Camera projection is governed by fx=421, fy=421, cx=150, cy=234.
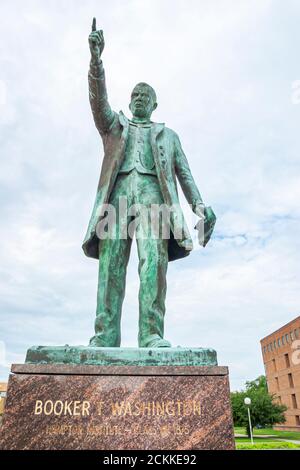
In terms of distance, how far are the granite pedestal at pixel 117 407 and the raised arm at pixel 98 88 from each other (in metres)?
2.81

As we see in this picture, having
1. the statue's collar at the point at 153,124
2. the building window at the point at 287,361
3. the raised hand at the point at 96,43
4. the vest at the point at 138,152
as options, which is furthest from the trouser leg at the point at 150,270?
the building window at the point at 287,361

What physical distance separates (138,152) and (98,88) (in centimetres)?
83

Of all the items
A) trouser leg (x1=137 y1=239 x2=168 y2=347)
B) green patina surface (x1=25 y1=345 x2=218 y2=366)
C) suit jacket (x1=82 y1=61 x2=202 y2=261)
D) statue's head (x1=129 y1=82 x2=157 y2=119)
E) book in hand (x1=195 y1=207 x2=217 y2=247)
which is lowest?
green patina surface (x1=25 y1=345 x2=218 y2=366)

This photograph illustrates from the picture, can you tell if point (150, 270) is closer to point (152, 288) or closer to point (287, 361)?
point (152, 288)

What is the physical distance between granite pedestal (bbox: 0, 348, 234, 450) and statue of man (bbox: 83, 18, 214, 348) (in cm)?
49

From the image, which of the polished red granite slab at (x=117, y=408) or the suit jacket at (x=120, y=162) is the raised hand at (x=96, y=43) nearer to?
the suit jacket at (x=120, y=162)

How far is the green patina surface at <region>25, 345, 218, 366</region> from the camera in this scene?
11.3 ft

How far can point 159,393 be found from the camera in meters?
3.24

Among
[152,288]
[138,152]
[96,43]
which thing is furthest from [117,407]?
[96,43]

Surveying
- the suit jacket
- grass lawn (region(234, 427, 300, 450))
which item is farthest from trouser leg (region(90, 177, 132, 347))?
grass lawn (region(234, 427, 300, 450))

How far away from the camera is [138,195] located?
181 inches

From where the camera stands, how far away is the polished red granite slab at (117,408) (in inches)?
120

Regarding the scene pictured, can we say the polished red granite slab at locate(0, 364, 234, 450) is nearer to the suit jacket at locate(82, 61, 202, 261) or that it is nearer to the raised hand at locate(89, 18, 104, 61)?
the suit jacket at locate(82, 61, 202, 261)

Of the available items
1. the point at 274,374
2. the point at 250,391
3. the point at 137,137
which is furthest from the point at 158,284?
the point at 274,374
